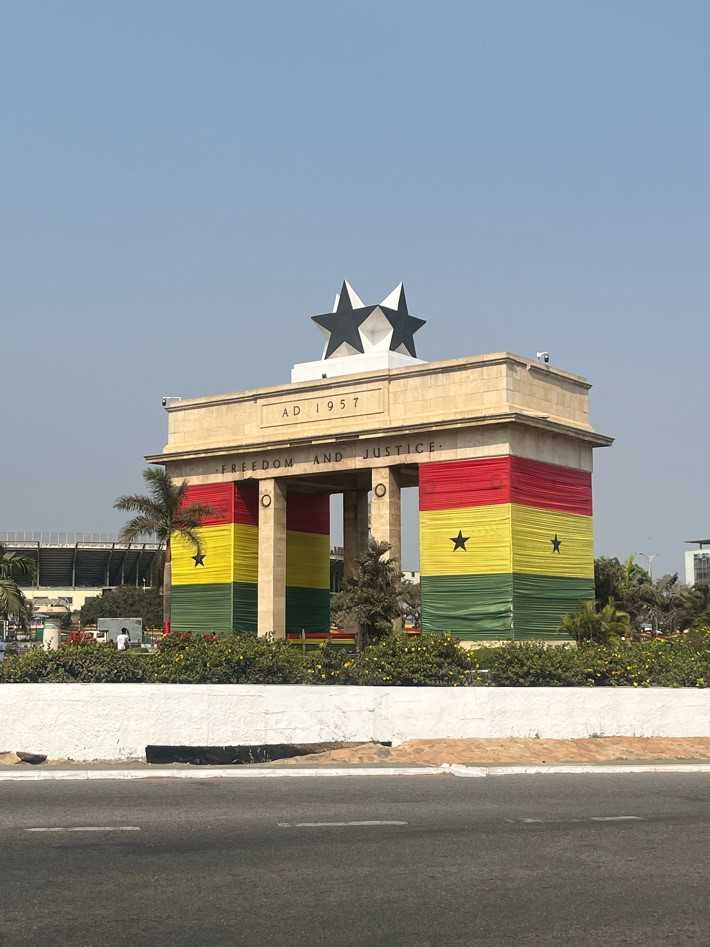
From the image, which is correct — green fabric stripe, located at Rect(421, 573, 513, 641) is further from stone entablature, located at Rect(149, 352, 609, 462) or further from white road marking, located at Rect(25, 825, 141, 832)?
white road marking, located at Rect(25, 825, 141, 832)

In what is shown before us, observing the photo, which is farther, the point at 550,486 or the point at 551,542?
the point at 550,486

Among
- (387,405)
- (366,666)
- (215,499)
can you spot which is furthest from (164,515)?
(366,666)

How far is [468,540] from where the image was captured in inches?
1941

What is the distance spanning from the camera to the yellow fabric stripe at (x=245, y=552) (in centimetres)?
5678

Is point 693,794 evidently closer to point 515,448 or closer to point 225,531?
point 515,448

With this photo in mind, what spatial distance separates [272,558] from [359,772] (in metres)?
39.6

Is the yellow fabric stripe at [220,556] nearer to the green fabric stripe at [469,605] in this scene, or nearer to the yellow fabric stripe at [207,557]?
the yellow fabric stripe at [207,557]

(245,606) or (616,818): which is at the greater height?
(245,606)

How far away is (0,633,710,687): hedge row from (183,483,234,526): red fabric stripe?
113 feet

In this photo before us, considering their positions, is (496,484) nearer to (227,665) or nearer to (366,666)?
(366,666)

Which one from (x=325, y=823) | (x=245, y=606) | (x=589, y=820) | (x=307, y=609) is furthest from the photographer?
(x=307, y=609)

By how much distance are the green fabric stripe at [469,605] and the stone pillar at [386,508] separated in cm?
257

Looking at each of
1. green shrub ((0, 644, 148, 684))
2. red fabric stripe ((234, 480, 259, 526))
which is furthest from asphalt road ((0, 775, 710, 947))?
red fabric stripe ((234, 480, 259, 526))

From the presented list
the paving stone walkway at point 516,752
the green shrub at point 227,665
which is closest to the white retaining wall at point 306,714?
the paving stone walkway at point 516,752
